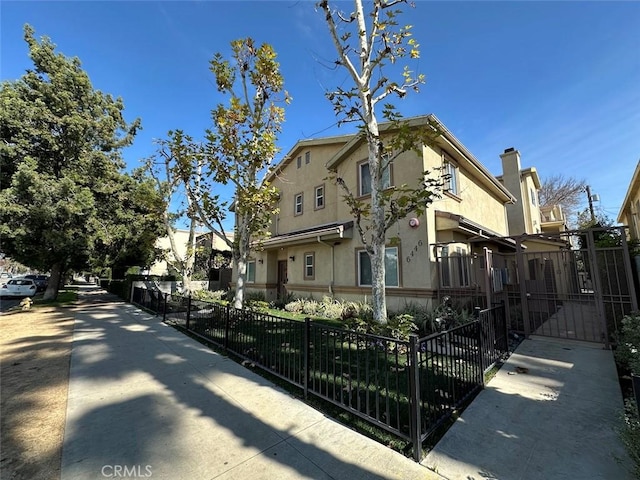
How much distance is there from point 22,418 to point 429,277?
30.0ft

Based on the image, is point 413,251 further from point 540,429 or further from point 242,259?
point 540,429

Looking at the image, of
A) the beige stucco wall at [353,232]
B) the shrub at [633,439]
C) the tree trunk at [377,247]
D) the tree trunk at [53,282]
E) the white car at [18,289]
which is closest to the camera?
the shrub at [633,439]

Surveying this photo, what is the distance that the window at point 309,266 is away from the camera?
43.7ft

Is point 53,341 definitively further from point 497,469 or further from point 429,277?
point 429,277

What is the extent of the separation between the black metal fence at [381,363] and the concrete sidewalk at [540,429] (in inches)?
11.0

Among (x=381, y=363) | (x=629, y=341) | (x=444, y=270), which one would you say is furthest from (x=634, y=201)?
(x=381, y=363)

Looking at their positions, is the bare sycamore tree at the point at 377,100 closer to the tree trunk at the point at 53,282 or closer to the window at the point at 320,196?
the window at the point at 320,196

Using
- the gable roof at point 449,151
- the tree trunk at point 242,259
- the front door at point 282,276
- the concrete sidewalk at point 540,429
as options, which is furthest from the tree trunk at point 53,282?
the concrete sidewalk at point 540,429

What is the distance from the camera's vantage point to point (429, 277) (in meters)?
8.94

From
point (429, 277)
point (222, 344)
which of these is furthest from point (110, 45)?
point (429, 277)

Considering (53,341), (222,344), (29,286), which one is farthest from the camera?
(29,286)

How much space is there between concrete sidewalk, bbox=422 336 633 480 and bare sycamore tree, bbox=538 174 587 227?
29453mm
